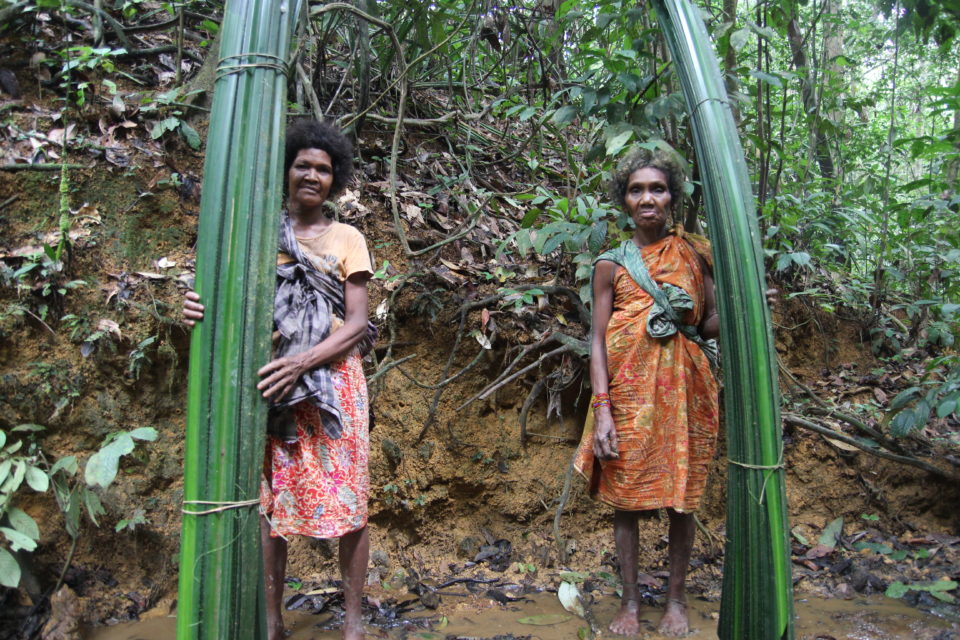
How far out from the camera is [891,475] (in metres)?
3.75

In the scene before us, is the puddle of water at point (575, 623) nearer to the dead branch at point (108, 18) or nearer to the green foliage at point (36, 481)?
the green foliage at point (36, 481)

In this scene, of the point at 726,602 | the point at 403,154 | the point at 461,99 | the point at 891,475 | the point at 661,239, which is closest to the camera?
the point at 726,602

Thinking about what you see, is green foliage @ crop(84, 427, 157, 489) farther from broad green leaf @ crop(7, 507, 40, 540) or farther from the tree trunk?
the tree trunk

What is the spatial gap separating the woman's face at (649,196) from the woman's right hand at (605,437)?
2.52 feet

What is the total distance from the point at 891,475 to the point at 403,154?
3508 mm

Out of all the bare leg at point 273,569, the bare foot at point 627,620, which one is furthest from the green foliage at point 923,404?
the bare leg at point 273,569

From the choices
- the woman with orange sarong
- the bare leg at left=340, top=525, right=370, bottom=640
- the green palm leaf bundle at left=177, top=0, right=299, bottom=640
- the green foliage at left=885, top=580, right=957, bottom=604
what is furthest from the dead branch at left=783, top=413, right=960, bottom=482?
the green palm leaf bundle at left=177, top=0, right=299, bottom=640

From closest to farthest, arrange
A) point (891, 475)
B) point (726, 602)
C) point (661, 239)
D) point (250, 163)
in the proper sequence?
point (250, 163), point (726, 602), point (661, 239), point (891, 475)

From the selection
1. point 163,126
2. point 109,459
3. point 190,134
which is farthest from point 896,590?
point 163,126

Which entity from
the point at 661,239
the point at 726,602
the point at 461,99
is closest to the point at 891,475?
the point at 661,239

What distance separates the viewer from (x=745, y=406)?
5.54 ft

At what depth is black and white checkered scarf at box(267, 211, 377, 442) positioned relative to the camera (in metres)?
2.16

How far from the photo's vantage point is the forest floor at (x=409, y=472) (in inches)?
111

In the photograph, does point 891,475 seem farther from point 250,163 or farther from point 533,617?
point 250,163
